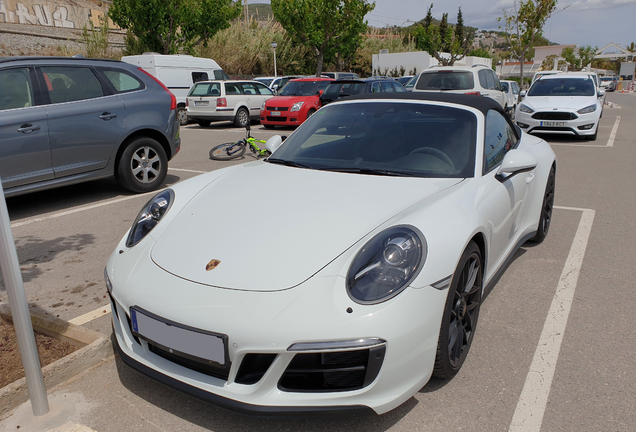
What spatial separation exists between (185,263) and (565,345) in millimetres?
2165

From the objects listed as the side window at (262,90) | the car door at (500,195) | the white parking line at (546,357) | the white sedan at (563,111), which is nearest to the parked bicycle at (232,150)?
the car door at (500,195)

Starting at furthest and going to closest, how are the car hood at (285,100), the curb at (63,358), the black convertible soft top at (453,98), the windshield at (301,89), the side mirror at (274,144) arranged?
the windshield at (301,89)
the car hood at (285,100)
the side mirror at (274,144)
the black convertible soft top at (453,98)
the curb at (63,358)

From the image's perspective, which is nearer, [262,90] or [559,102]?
[559,102]

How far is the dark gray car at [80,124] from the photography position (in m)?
5.32

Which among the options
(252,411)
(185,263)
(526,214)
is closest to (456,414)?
(252,411)

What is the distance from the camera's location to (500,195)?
3105mm

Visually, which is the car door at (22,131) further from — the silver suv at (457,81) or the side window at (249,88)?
the side window at (249,88)

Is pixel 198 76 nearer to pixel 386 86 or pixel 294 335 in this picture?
pixel 386 86

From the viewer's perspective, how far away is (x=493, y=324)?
10.3ft

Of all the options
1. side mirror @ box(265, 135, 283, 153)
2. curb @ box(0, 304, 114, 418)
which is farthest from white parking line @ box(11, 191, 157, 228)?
side mirror @ box(265, 135, 283, 153)

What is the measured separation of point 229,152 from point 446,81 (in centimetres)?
624

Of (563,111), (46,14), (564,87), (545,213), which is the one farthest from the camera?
(46,14)

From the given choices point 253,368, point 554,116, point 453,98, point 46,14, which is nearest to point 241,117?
point 554,116

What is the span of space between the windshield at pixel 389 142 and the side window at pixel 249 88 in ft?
42.4
